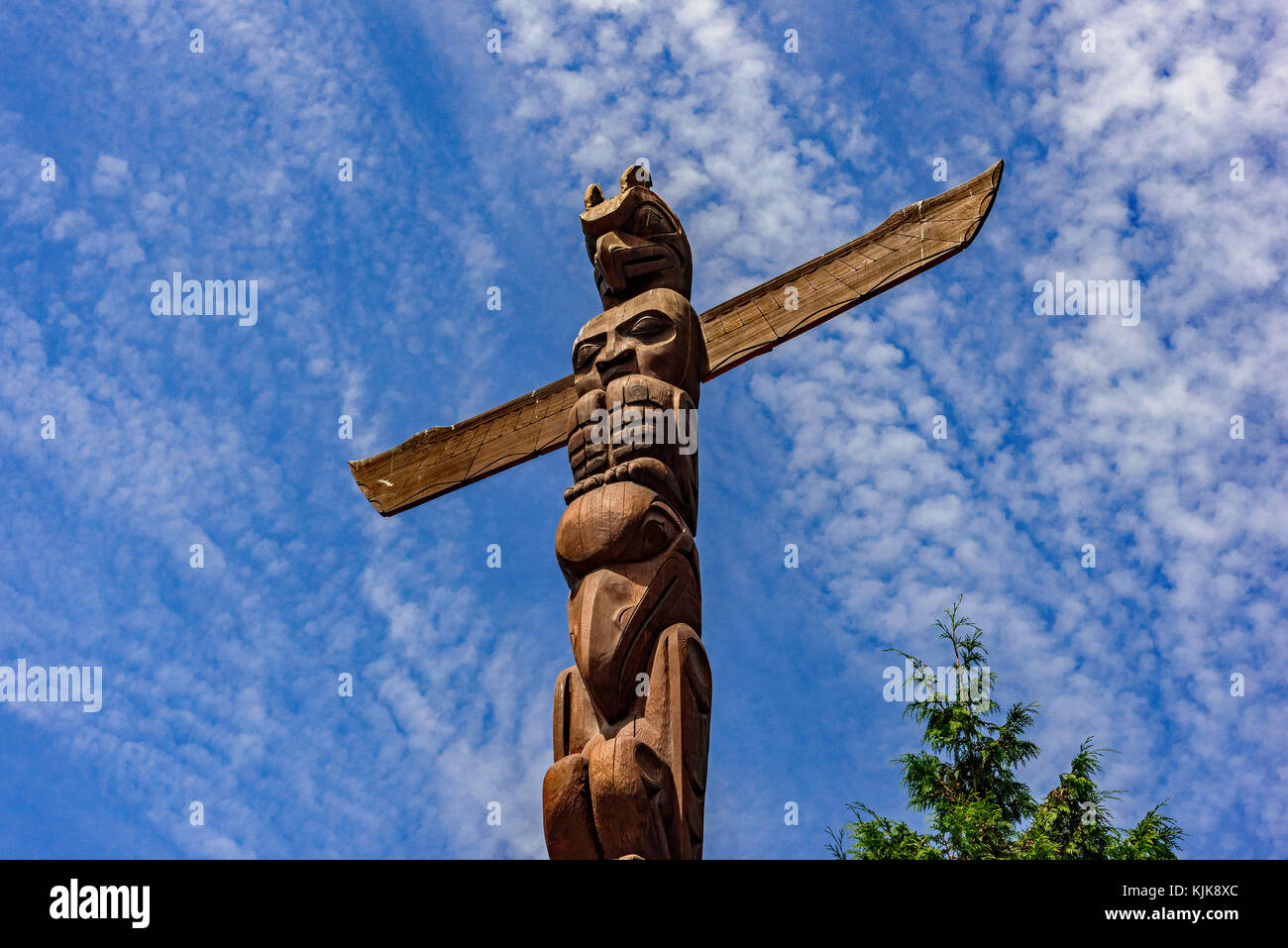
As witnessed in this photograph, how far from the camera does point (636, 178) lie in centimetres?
938

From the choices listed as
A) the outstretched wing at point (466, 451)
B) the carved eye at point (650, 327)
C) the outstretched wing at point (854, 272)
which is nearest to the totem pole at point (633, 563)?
the carved eye at point (650, 327)

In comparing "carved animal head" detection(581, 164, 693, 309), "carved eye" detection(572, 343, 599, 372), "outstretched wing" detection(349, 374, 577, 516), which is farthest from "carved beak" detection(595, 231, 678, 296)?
"outstretched wing" detection(349, 374, 577, 516)

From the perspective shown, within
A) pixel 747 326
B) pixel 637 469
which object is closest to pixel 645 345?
pixel 637 469

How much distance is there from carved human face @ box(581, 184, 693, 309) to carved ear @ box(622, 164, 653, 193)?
0.06 meters

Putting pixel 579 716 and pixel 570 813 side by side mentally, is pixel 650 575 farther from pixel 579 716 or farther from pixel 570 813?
pixel 570 813

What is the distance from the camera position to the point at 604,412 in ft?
27.1

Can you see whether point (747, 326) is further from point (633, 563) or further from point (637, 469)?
point (633, 563)

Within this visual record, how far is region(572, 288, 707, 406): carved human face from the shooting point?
27.8 ft

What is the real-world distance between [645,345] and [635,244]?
98 cm

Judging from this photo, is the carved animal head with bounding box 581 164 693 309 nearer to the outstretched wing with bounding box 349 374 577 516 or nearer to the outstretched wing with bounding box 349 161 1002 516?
the outstretched wing with bounding box 349 161 1002 516
